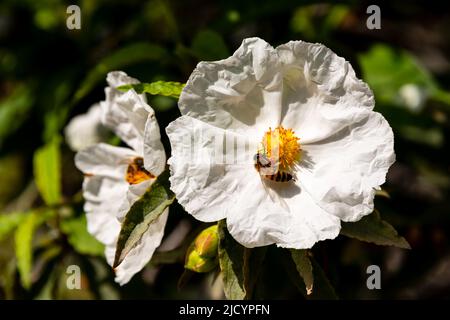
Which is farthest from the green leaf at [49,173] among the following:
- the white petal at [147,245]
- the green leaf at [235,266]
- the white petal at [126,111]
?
the green leaf at [235,266]

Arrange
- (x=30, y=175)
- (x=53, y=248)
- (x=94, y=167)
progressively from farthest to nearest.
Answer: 1. (x=30, y=175)
2. (x=53, y=248)
3. (x=94, y=167)

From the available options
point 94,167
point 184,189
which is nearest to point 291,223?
point 184,189

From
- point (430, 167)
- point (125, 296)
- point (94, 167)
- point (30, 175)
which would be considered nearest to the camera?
point (94, 167)

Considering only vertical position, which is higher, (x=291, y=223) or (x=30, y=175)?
(x=291, y=223)

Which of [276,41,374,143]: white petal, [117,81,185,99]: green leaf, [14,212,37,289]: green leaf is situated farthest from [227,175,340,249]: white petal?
[14,212,37,289]: green leaf

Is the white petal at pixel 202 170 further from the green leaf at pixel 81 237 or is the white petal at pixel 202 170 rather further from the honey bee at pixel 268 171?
the green leaf at pixel 81 237

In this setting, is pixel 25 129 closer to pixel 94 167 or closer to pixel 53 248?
pixel 53 248

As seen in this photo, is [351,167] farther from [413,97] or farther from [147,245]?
[413,97]
